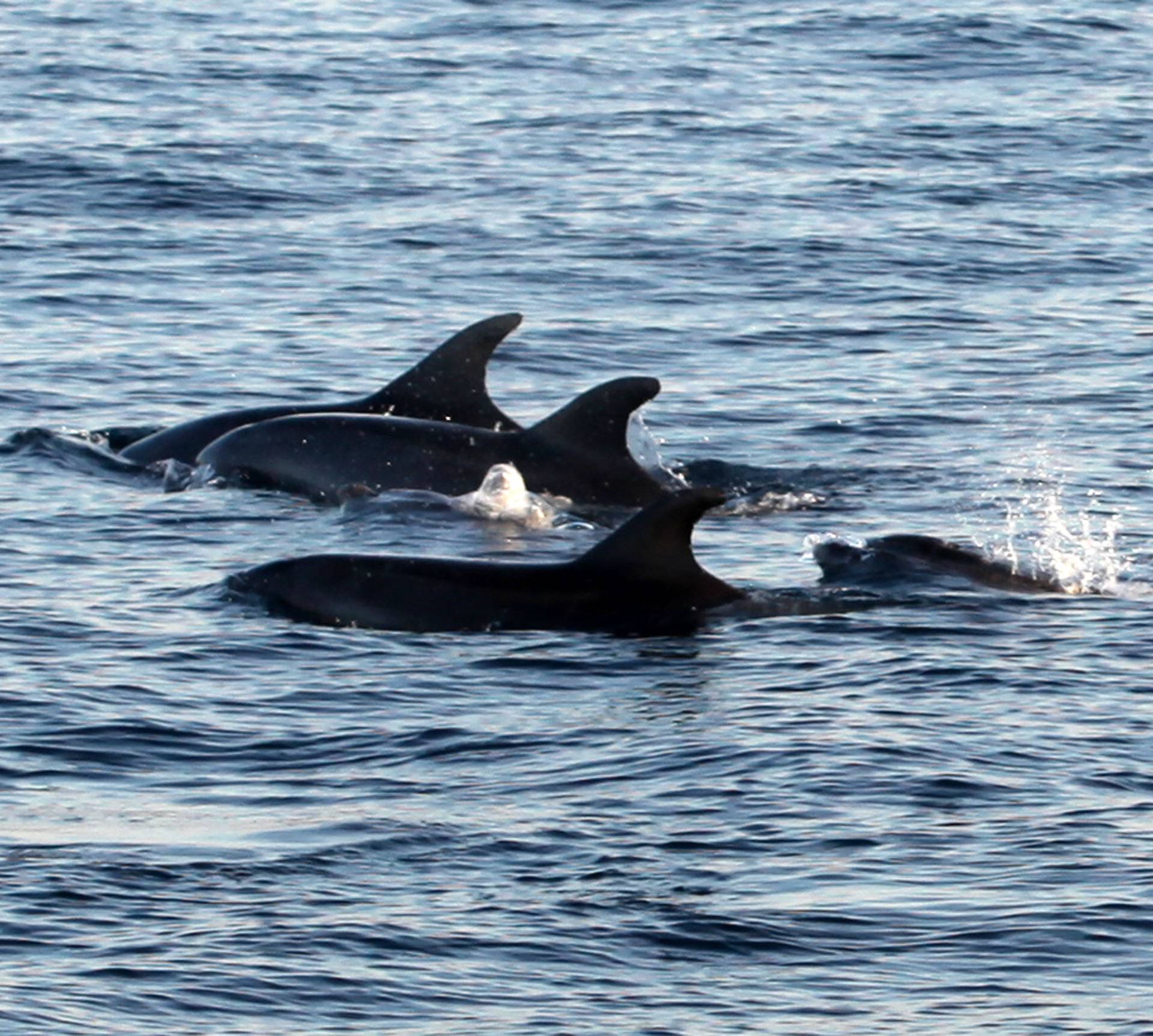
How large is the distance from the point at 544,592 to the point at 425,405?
5.43 m

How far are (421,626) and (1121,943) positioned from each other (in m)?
5.63

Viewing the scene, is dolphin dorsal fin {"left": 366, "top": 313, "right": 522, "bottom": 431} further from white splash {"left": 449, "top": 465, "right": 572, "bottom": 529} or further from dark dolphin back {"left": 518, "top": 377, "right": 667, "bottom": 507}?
white splash {"left": 449, "top": 465, "right": 572, "bottom": 529}

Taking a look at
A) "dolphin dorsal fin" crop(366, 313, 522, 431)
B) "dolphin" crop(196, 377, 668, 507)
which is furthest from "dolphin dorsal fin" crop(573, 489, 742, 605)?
"dolphin dorsal fin" crop(366, 313, 522, 431)

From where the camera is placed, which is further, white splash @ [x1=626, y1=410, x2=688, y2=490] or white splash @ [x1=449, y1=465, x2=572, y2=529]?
white splash @ [x1=626, y1=410, x2=688, y2=490]

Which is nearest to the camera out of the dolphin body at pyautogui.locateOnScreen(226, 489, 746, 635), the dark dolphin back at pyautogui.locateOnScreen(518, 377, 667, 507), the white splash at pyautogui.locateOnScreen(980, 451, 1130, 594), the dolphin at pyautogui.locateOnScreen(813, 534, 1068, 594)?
the dolphin body at pyautogui.locateOnScreen(226, 489, 746, 635)

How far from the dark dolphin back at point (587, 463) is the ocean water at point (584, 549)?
0.62 metres

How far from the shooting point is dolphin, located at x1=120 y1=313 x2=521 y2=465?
838 inches

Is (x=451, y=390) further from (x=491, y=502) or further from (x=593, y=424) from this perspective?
(x=491, y=502)

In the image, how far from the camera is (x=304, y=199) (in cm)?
3238

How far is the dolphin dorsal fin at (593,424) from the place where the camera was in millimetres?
19672

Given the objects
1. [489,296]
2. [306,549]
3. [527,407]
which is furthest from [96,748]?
[489,296]

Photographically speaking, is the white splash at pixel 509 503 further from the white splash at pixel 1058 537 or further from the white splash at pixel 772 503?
the white splash at pixel 1058 537

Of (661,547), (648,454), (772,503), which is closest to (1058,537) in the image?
(772,503)

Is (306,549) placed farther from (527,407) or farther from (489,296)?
(489,296)
